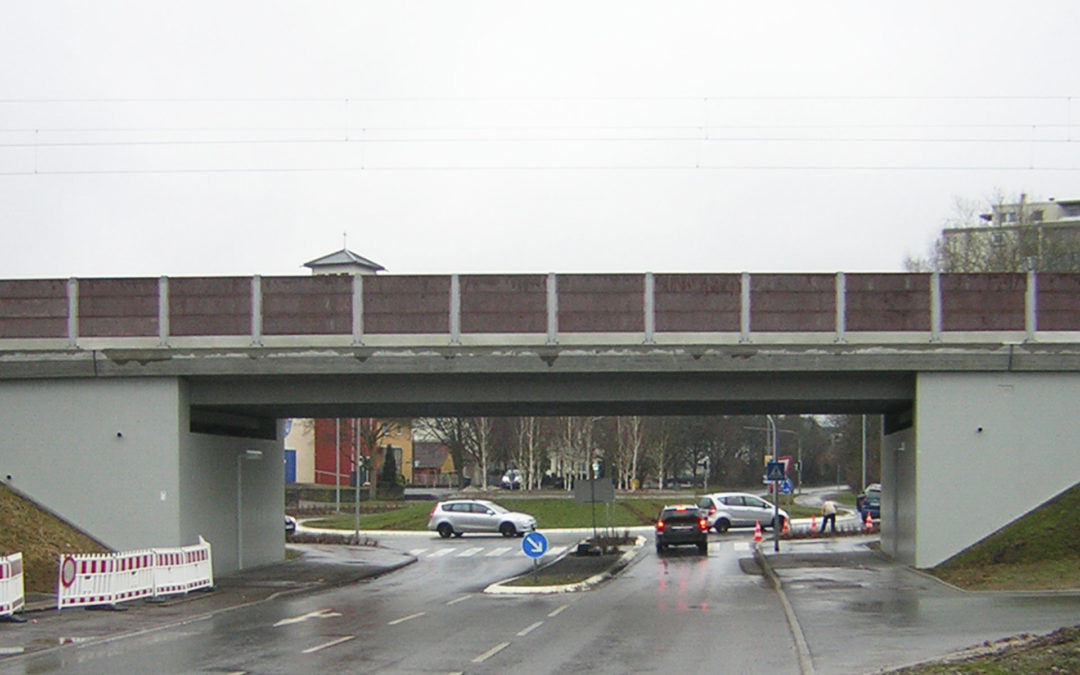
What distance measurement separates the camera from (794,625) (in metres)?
18.8

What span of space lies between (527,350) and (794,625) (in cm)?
1109

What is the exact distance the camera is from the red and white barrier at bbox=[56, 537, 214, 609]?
22.5 m

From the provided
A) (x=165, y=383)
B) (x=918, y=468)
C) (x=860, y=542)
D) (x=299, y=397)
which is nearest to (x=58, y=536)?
(x=165, y=383)

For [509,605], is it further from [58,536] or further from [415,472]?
[415,472]

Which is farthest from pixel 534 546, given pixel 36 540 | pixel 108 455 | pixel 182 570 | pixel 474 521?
pixel 474 521

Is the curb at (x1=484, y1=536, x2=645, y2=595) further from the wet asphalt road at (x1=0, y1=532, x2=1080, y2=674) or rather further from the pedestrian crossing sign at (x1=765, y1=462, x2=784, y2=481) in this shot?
the pedestrian crossing sign at (x1=765, y1=462, x2=784, y2=481)

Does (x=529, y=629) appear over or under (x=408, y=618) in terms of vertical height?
over

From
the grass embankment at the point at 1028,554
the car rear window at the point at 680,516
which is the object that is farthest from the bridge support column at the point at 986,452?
the car rear window at the point at 680,516

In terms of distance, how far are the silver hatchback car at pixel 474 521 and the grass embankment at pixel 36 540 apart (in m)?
26.0

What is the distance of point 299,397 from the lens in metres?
30.1

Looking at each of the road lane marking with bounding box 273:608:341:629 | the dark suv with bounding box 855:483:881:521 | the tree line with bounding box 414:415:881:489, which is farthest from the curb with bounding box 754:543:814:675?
the tree line with bounding box 414:415:881:489

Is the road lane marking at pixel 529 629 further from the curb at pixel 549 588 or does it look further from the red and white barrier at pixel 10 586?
the red and white barrier at pixel 10 586

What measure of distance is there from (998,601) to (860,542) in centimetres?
2093

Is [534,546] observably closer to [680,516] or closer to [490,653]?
[490,653]
